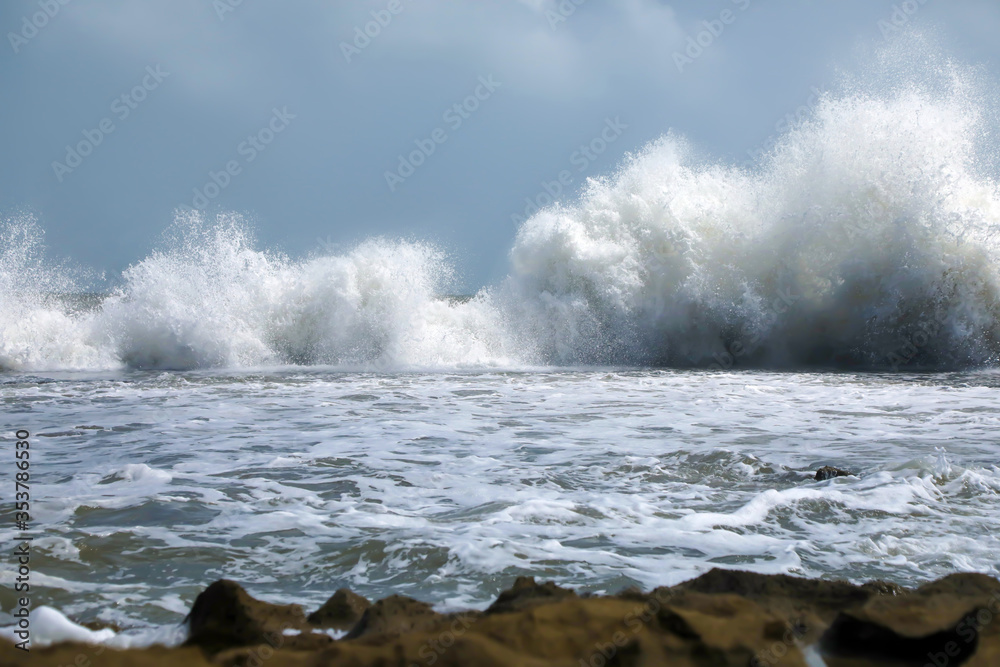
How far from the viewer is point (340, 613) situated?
7.48 ft

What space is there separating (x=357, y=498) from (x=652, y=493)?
168cm

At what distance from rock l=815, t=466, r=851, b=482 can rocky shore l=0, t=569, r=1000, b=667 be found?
7.42 feet

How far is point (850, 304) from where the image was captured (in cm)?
1438

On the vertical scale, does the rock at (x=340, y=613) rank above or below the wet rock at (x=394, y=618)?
below

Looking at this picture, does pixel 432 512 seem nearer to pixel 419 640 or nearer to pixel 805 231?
pixel 419 640

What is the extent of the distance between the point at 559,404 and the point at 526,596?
628 cm

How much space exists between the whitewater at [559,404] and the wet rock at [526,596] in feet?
1.52

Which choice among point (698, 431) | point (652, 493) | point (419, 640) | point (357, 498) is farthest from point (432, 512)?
point (698, 431)

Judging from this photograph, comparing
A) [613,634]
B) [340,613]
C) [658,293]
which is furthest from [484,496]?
[658,293]

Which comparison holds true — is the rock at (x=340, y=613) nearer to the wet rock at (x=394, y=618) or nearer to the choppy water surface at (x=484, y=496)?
the wet rock at (x=394, y=618)

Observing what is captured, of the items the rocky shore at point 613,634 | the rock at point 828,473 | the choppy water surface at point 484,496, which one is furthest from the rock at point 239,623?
the rock at point 828,473

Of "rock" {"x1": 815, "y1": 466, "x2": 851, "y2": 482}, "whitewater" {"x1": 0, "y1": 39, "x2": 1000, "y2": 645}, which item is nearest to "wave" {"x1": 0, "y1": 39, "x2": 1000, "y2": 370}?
"whitewater" {"x1": 0, "y1": 39, "x2": 1000, "y2": 645}

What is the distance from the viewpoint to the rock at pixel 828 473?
4.43 m

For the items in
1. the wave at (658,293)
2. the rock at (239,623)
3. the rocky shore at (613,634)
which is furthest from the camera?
the wave at (658,293)
